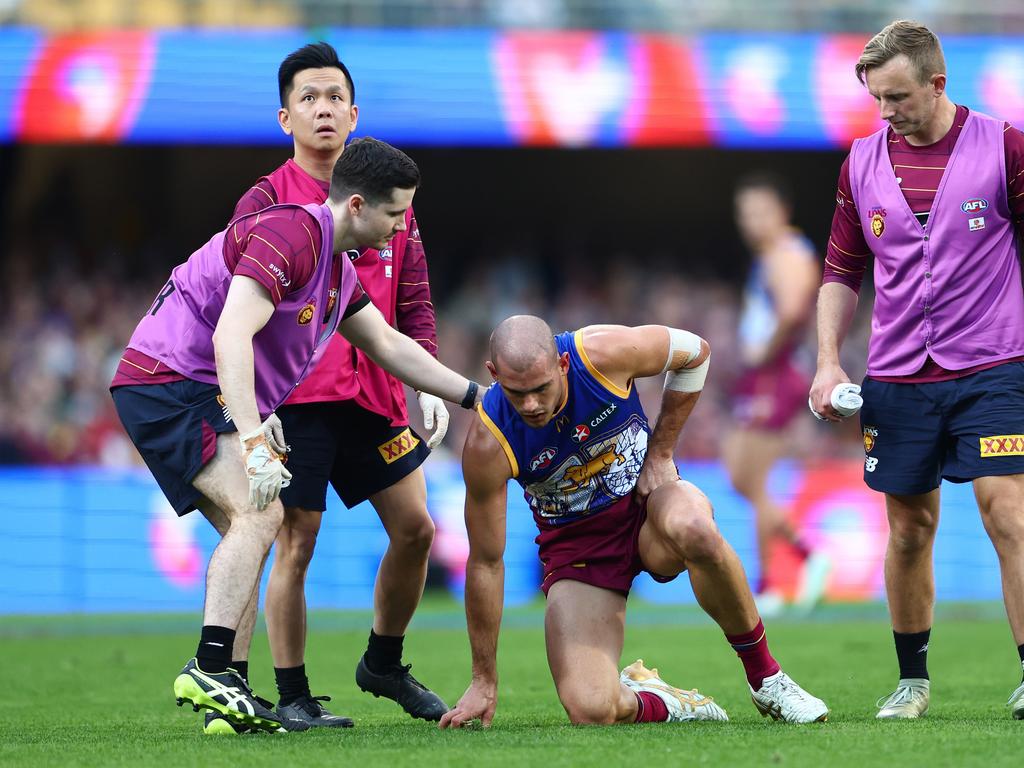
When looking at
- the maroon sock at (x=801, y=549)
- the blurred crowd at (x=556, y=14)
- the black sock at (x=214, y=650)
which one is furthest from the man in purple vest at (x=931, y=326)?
the blurred crowd at (x=556, y=14)

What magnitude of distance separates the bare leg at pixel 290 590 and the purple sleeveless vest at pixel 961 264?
248 cm

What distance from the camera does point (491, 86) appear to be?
1461 cm

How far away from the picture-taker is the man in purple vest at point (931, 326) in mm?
5441

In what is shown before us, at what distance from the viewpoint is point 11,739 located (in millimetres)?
5270

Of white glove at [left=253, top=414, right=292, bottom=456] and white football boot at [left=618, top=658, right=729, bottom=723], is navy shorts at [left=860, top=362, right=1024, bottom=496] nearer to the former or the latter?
white football boot at [left=618, top=658, right=729, bottom=723]

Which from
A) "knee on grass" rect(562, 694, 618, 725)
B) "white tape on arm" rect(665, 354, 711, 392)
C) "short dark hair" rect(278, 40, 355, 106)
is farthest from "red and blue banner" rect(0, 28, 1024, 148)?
"knee on grass" rect(562, 694, 618, 725)

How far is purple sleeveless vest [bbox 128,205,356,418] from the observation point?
17.5ft

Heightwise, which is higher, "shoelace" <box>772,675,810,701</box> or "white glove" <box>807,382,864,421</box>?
"white glove" <box>807,382,864,421</box>

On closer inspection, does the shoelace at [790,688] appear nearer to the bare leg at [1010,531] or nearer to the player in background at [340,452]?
the bare leg at [1010,531]

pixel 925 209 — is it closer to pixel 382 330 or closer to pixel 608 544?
pixel 608 544

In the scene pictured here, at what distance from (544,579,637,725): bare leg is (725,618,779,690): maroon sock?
0.49 meters

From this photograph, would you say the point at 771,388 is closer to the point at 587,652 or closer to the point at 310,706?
the point at 587,652

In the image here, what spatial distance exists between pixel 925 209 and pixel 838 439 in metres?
11.0

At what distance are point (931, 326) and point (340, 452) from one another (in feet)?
8.20
